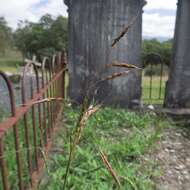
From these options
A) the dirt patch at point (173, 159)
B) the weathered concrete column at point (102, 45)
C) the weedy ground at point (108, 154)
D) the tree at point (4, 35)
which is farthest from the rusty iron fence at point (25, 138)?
the tree at point (4, 35)

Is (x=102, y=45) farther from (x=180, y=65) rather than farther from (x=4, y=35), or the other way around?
(x=4, y=35)

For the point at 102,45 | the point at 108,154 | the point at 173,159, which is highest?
the point at 102,45

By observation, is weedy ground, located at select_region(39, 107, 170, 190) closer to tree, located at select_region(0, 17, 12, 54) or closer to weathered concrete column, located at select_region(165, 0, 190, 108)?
weathered concrete column, located at select_region(165, 0, 190, 108)

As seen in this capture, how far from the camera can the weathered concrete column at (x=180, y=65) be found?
13.0 ft

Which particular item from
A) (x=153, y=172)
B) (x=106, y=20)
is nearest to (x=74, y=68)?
(x=106, y=20)

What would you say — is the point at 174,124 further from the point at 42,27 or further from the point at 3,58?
the point at 3,58

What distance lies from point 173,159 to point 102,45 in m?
2.09

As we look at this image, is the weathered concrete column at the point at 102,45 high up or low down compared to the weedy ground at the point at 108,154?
up

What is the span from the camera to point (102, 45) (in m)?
4.14

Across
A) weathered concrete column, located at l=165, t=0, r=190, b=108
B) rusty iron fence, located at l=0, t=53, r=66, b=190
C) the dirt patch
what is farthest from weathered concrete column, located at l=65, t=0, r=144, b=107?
rusty iron fence, located at l=0, t=53, r=66, b=190

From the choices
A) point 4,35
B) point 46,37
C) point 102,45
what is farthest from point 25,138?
point 4,35

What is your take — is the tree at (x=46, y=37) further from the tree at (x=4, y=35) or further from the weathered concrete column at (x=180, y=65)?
the weathered concrete column at (x=180, y=65)

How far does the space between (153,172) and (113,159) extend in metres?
0.36

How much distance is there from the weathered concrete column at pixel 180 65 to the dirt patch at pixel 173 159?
2.46 ft
